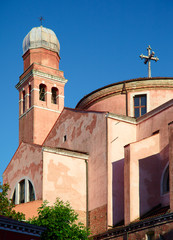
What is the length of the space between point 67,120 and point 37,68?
9515 mm

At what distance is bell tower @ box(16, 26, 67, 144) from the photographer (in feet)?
131

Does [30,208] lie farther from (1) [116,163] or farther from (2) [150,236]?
(2) [150,236]

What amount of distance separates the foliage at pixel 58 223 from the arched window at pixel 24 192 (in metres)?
3.80

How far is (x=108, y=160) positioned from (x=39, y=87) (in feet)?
47.6

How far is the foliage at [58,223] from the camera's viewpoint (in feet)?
80.5

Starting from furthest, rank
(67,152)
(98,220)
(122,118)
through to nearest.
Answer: (67,152) < (122,118) < (98,220)

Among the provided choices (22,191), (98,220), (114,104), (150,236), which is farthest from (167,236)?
(114,104)

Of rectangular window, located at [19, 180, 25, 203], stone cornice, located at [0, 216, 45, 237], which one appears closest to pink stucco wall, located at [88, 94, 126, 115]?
rectangular window, located at [19, 180, 25, 203]

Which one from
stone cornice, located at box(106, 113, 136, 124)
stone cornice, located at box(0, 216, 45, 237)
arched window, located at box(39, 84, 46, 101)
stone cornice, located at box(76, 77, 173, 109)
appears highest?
arched window, located at box(39, 84, 46, 101)

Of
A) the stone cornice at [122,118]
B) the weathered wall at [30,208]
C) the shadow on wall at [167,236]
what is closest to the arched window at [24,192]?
the weathered wall at [30,208]

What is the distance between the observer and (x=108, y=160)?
27969 mm

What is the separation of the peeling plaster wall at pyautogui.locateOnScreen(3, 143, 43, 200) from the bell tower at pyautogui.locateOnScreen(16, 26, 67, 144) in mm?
6249

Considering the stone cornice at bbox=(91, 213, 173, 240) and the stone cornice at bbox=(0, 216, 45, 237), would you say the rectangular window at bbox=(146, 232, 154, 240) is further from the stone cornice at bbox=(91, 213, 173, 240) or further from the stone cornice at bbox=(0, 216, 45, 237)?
the stone cornice at bbox=(0, 216, 45, 237)

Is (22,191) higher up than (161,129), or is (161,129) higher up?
(161,129)
